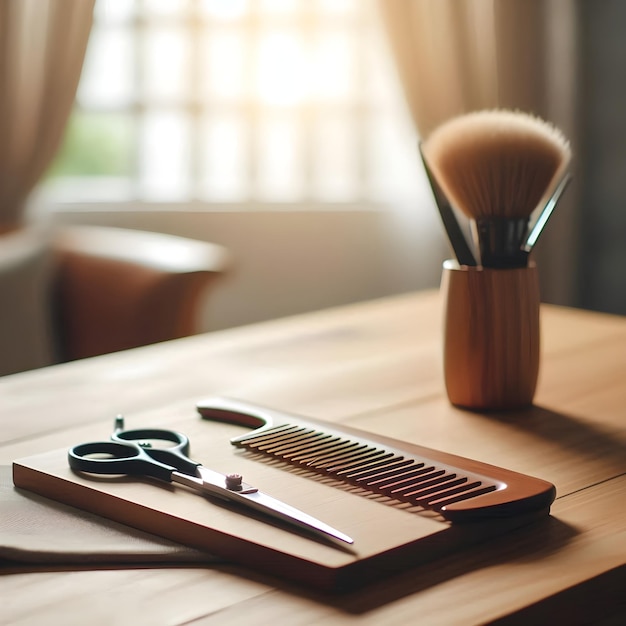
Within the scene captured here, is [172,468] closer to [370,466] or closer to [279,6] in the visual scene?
[370,466]

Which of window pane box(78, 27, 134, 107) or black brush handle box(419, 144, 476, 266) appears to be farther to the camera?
window pane box(78, 27, 134, 107)

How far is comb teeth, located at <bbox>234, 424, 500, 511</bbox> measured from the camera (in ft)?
2.28

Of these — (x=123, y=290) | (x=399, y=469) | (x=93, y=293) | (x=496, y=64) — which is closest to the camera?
(x=399, y=469)

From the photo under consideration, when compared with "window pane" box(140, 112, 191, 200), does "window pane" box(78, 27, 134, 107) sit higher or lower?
higher

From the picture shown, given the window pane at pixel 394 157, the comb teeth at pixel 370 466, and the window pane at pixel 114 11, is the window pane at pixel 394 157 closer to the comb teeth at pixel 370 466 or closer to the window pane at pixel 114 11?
the window pane at pixel 114 11

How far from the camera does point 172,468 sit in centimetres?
73

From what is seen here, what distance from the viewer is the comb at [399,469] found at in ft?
2.22

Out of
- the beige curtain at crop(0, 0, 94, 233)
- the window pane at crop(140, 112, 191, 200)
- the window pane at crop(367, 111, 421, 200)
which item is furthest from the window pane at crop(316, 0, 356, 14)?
the beige curtain at crop(0, 0, 94, 233)

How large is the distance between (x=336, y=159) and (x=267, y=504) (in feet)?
9.04

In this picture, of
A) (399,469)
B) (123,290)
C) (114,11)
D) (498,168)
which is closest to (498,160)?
(498,168)

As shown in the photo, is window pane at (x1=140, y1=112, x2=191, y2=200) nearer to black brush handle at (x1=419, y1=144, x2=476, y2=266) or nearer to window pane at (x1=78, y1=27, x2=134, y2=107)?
window pane at (x1=78, y1=27, x2=134, y2=107)

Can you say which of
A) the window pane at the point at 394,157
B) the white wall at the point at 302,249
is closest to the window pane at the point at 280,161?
the white wall at the point at 302,249

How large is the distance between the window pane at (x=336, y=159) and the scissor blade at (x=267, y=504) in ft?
8.68

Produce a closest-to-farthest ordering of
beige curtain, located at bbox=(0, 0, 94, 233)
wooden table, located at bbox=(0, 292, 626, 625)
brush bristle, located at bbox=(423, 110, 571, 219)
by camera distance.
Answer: wooden table, located at bbox=(0, 292, 626, 625)
brush bristle, located at bbox=(423, 110, 571, 219)
beige curtain, located at bbox=(0, 0, 94, 233)
